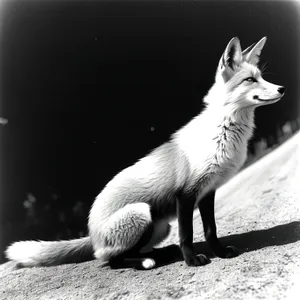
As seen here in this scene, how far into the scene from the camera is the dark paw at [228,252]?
11.0 ft

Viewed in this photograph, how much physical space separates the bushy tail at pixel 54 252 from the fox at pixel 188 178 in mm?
25

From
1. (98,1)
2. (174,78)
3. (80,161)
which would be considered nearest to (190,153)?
(174,78)

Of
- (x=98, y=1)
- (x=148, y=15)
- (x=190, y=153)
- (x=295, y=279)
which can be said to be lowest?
(x=295, y=279)

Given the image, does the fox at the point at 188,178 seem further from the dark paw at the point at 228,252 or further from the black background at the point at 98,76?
the black background at the point at 98,76

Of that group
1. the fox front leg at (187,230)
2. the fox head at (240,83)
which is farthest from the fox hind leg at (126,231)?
the fox head at (240,83)

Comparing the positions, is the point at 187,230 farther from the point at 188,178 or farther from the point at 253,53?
the point at 253,53

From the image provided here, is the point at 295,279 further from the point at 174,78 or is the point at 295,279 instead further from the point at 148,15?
the point at 148,15

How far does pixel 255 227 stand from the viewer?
3.79m

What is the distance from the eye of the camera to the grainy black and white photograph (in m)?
3.34

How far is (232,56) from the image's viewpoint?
3367mm

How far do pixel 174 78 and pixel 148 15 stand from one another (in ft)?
2.48

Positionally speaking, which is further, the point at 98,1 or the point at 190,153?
the point at 98,1

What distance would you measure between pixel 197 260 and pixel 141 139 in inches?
52.2

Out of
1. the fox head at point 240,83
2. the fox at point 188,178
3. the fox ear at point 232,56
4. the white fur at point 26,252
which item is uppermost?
the fox ear at point 232,56
